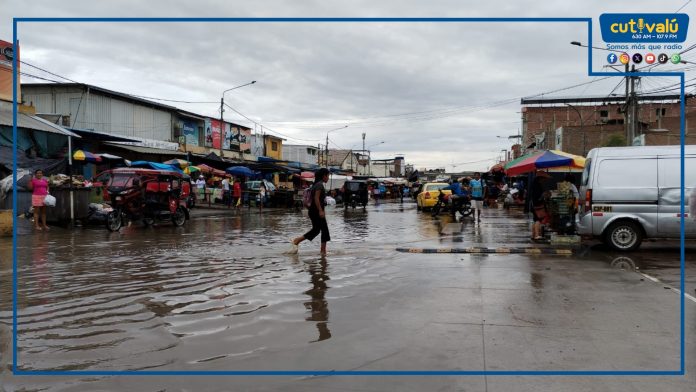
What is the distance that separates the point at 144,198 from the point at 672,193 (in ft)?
47.9

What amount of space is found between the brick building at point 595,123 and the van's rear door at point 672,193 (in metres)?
18.4

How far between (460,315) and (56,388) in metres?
3.80

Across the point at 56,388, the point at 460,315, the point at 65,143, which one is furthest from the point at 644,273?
the point at 65,143

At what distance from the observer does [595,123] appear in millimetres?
64938

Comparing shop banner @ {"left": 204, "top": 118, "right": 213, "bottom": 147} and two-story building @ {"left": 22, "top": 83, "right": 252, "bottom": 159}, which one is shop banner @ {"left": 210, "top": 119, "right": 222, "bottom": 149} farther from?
shop banner @ {"left": 204, "top": 118, "right": 213, "bottom": 147}

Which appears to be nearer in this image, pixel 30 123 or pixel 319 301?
pixel 319 301

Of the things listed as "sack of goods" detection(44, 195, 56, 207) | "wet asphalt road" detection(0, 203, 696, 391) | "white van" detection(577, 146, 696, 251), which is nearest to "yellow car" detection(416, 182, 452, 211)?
"white van" detection(577, 146, 696, 251)

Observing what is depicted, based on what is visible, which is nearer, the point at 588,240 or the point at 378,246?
the point at 378,246

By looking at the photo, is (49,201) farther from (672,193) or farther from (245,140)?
(245,140)

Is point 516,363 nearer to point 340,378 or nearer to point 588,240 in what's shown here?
point 340,378

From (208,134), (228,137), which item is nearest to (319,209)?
(208,134)

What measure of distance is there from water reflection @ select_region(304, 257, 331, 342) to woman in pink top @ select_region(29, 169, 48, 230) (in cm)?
1007

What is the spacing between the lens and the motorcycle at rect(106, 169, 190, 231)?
16.6 meters

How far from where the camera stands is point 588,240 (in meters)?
13.4
